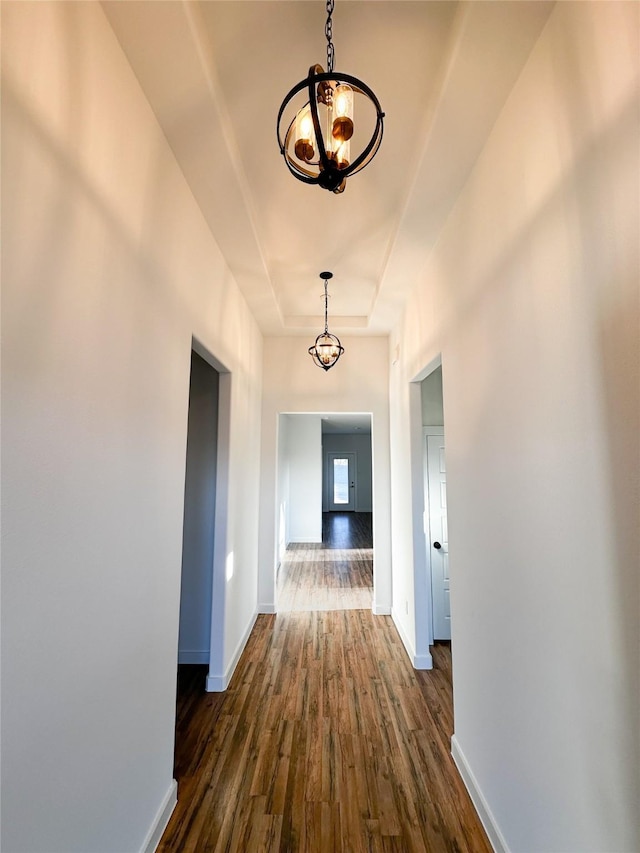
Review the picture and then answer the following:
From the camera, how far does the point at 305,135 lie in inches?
41.3

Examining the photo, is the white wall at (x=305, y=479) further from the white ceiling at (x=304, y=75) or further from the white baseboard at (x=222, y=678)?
the white ceiling at (x=304, y=75)

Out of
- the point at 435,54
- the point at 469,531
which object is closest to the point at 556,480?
the point at 469,531

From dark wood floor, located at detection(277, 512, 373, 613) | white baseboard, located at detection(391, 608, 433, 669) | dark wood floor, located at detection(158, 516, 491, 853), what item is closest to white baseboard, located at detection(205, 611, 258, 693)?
dark wood floor, located at detection(158, 516, 491, 853)

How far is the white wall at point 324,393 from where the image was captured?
4.32m

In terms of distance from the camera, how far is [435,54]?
144 centimetres

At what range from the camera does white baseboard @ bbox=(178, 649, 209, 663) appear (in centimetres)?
317

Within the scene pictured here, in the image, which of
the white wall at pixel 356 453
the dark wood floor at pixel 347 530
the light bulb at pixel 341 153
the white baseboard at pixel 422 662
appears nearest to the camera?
the light bulb at pixel 341 153

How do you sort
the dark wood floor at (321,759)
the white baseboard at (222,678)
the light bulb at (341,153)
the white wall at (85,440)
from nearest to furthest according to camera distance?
the white wall at (85,440) → the light bulb at (341,153) → the dark wood floor at (321,759) → the white baseboard at (222,678)

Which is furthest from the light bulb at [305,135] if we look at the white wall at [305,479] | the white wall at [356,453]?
the white wall at [356,453]

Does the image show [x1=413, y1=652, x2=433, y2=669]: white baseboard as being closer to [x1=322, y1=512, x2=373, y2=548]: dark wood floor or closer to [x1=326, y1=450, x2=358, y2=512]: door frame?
[x1=322, y1=512, x2=373, y2=548]: dark wood floor

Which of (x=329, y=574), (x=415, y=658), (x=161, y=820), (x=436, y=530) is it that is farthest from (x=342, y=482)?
(x=161, y=820)

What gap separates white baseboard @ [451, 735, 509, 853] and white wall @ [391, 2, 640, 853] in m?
0.02

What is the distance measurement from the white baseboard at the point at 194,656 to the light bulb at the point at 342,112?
3679 millimetres

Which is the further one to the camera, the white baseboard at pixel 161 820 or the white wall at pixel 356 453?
the white wall at pixel 356 453
